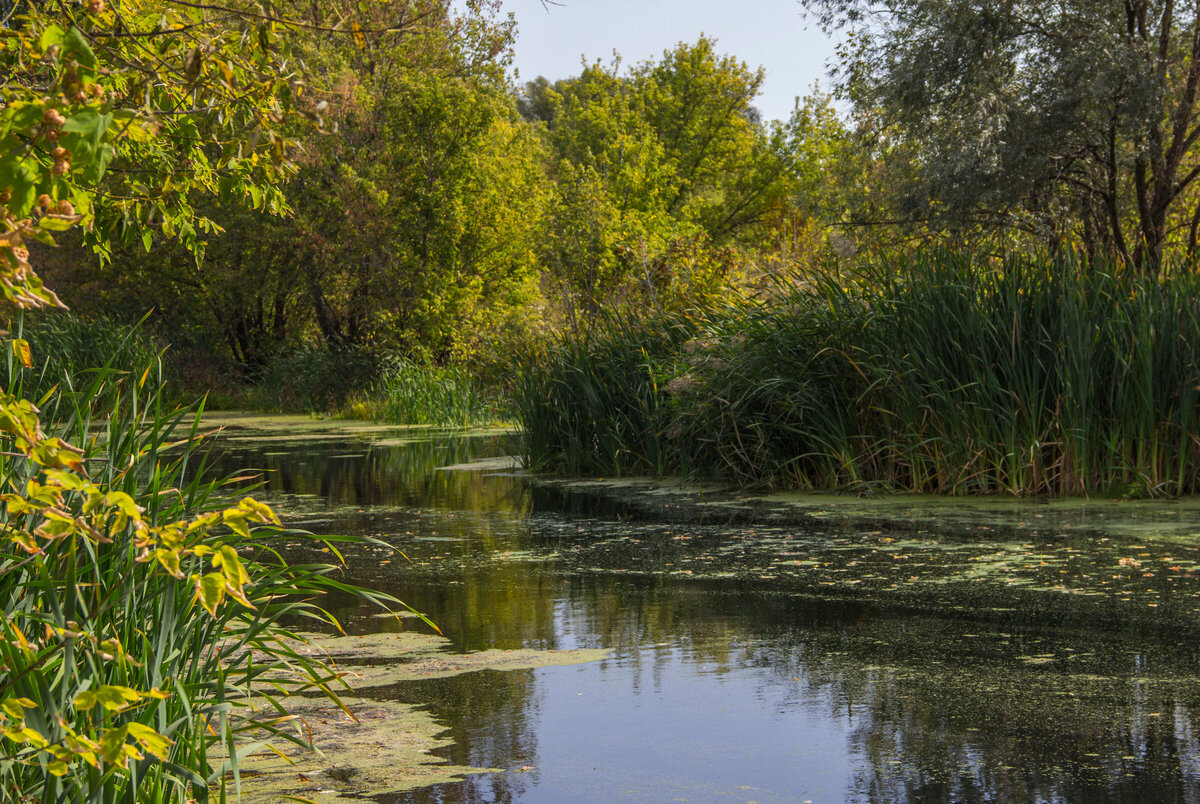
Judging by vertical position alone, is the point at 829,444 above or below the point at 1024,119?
below

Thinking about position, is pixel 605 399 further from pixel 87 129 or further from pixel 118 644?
pixel 87 129

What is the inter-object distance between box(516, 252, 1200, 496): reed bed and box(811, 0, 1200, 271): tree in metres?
6.47

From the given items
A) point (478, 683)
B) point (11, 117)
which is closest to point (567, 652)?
point (478, 683)

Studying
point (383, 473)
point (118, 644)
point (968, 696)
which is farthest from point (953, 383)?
point (118, 644)

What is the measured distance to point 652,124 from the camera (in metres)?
48.0

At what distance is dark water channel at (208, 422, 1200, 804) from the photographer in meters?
3.71

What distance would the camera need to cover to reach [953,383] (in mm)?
9664

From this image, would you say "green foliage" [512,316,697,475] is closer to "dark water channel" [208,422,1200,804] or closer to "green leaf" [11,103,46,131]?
"dark water channel" [208,422,1200,804]

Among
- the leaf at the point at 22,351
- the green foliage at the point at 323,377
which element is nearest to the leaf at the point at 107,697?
the leaf at the point at 22,351

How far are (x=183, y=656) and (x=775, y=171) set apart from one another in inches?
1761

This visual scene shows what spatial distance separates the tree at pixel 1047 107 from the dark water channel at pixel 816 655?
907cm

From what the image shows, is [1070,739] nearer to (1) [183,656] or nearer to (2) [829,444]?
(1) [183,656]

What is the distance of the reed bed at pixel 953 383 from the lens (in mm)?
9188

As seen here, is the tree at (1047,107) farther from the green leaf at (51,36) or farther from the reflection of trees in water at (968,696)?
the green leaf at (51,36)
